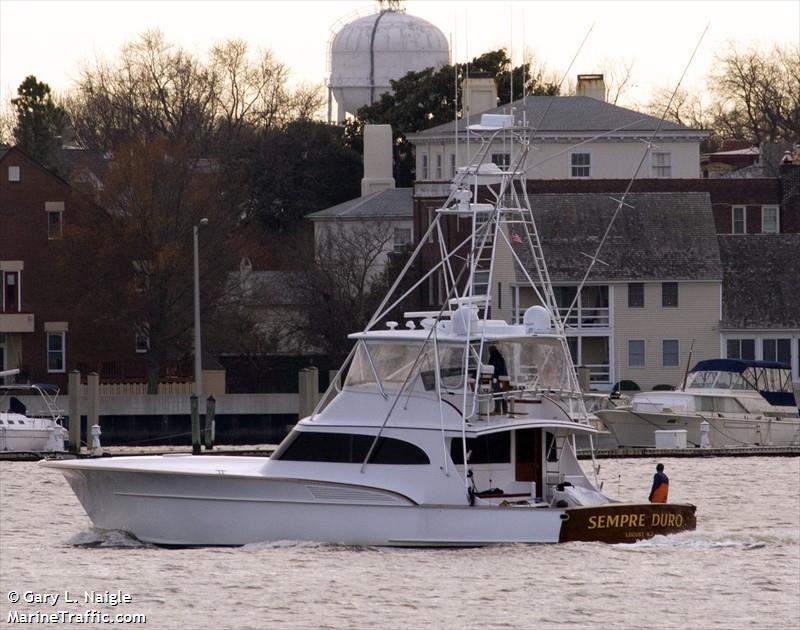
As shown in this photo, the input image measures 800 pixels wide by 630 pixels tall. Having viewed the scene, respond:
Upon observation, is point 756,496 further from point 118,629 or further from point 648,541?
point 118,629

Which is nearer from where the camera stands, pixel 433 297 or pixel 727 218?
pixel 433 297

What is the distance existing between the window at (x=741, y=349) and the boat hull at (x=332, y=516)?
1505 inches

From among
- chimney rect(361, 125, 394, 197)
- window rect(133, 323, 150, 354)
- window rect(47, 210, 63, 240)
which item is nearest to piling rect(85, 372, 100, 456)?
window rect(133, 323, 150, 354)

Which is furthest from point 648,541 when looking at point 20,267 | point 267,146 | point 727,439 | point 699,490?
point 267,146

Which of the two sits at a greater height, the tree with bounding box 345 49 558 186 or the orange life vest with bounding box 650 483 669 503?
the tree with bounding box 345 49 558 186

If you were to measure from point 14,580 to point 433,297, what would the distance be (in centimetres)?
4562

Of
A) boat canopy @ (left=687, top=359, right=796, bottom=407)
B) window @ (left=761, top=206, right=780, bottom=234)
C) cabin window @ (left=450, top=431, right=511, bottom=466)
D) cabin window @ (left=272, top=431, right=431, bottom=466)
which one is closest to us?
cabin window @ (left=272, top=431, right=431, bottom=466)

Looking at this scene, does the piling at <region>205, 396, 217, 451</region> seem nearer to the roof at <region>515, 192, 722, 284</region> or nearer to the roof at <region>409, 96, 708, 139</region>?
the roof at <region>515, 192, 722, 284</region>

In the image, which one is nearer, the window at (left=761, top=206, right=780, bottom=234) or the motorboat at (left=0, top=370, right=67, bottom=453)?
the motorboat at (left=0, top=370, right=67, bottom=453)

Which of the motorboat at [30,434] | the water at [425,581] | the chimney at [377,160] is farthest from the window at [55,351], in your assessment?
the water at [425,581]

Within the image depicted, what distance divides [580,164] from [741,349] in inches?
629

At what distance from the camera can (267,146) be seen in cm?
9719

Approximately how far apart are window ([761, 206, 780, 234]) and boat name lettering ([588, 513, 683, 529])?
49.5m

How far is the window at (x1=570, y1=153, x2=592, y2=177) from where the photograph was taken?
84812 mm
